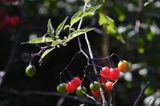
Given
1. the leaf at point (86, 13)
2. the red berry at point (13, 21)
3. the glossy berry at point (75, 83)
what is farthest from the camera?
the red berry at point (13, 21)

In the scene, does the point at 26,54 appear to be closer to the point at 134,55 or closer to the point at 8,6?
the point at 8,6

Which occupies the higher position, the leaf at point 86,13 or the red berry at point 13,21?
the red berry at point 13,21

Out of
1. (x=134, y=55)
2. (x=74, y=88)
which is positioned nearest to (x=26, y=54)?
(x=134, y=55)

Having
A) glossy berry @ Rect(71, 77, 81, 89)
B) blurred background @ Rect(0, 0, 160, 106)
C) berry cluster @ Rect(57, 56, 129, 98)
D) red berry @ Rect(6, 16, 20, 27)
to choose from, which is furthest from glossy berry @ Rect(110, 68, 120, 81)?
red berry @ Rect(6, 16, 20, 27)

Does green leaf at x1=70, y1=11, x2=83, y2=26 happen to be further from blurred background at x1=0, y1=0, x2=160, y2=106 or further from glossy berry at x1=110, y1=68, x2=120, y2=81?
blurred background at x1=0, y1=0, x2=160, y2=106

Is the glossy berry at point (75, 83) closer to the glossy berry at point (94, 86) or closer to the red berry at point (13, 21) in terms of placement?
the glossy berry at point (94, 86)

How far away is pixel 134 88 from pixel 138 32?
0.71 metres

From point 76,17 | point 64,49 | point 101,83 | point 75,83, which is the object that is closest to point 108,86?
point 101,83

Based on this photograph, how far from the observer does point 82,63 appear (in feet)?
12.8

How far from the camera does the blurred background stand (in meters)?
3.42

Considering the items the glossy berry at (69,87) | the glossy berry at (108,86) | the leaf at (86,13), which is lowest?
the glossy berry at (108,86)

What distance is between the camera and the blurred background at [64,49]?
3416 mm

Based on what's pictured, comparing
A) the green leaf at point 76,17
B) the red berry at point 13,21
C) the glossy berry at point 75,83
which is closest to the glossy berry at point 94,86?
the glossy berry at point 75,83

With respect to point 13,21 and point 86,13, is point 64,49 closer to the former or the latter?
point 13,21
